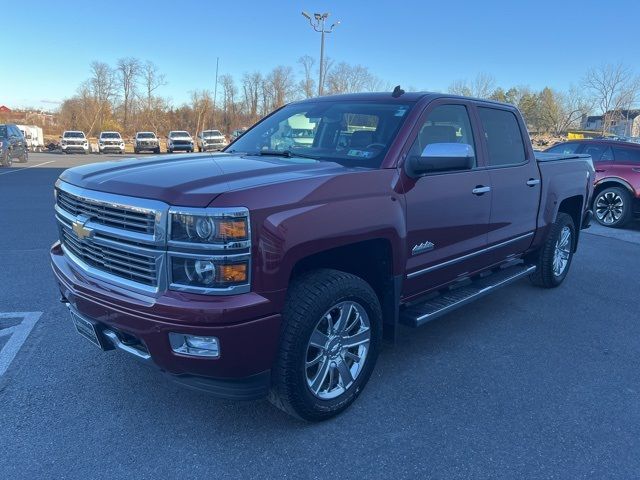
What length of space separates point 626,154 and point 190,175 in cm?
1059

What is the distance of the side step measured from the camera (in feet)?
11.7

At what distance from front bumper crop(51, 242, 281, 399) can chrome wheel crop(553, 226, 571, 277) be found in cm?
422

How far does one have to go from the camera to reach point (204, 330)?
96.7 inches

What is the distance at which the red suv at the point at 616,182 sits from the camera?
1027 centimetres

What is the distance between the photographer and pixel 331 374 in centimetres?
312

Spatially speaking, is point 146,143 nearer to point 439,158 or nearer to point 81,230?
point 81,230

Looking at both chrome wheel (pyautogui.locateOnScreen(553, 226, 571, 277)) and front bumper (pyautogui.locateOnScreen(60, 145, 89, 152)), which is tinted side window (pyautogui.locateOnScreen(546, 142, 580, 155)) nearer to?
chrome wheel (pyautogui.locateOnScreen(553, 226, 571, 277))

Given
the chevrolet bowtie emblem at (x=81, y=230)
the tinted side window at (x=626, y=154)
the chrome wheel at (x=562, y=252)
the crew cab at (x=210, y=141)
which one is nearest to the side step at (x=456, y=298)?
the chrome wheel at (x=562, y=252)

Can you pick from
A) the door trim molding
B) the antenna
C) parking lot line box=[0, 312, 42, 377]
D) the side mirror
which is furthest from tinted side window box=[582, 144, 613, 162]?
parking lot line box=[0, 312, 42, 377]

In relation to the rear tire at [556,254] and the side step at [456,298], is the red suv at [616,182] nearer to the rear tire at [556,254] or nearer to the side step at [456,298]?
the rear tire at [556,254]

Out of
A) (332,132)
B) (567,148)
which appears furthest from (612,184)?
(332,132)

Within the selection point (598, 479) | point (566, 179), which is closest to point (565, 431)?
point (598, 479)

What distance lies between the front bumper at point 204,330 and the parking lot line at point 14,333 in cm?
142

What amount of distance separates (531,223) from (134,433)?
157 inches
